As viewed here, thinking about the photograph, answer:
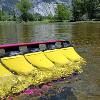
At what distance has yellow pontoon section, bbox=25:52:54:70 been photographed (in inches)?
605

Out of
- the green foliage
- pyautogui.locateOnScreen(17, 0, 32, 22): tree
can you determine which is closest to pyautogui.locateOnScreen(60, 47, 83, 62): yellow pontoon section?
the green foliage

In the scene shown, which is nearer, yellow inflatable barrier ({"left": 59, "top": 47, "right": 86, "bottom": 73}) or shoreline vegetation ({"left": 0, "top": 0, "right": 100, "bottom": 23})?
yellow inflatable barrier ({"left": 59, "top": 47, "right": 86, "bottom": 73})

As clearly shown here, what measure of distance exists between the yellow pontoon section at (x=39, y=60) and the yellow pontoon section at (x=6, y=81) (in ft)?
6.51

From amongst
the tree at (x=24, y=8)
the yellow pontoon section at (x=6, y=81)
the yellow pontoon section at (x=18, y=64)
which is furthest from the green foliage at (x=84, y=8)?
the yellow pontoon section at (x=6, y=81)

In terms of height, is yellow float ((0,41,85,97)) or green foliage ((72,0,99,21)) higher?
yellow float ((0,41,85,97))

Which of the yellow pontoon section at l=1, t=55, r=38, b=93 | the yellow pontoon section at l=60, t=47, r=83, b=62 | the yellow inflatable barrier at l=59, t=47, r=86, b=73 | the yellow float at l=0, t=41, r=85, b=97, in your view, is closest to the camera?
the yellow float at l=0, t=41, r=85, b=97

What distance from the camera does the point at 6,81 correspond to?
12.9 meters

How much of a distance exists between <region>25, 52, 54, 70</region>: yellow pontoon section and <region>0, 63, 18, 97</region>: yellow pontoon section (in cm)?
198

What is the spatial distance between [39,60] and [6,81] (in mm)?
3222

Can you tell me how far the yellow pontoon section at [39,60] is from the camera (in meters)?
15.4

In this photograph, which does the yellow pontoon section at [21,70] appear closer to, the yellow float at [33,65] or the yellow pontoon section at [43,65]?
the yellow float at [33,65]

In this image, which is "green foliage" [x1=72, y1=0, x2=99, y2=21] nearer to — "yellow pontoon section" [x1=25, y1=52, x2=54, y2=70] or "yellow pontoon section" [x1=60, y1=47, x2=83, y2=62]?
"yellow pontoon section" [x1=60, y1=47, x2=83, y2=62]

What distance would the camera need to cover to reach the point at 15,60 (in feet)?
46.9

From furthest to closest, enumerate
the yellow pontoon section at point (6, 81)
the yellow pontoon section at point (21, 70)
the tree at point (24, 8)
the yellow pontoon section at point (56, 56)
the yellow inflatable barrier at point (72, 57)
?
the tree at point (24, 8), the yellow inflatable barrier at point (72, 57), the yellow pontoon section at point (56, 56), the yellow pontoon section at point (21, 70), the yellow pontoon section at point (6, 81)
